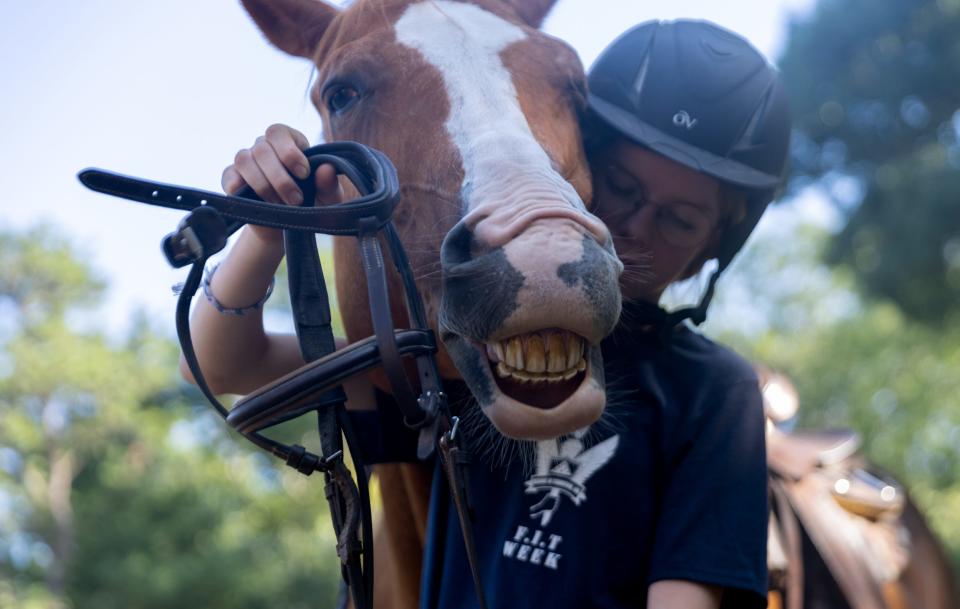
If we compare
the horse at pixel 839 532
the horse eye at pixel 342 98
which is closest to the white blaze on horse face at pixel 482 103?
the horse eye at pixel 342 98

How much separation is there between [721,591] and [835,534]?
1.72 m

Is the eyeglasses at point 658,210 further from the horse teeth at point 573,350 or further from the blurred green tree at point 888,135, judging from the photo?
the blurred green tree at point 888,135

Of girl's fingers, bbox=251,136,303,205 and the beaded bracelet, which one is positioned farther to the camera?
the beaded bracelet

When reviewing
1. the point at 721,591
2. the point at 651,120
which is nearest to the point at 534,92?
the point at 651,120

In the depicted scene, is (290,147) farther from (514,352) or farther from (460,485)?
(460,485)

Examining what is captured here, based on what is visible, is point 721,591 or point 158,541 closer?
point 721,591

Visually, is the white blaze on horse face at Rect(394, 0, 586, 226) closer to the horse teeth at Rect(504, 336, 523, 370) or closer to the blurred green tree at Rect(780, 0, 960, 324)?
the horse teeth at Rect(504, 336, 523, 370)

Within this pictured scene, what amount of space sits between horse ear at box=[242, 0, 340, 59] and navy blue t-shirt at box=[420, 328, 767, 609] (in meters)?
1.13

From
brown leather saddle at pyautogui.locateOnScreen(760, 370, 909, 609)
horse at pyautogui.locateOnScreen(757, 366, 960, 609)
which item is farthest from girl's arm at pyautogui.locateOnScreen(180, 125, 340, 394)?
brown leather saddle at pyautogui.locateOnScreen(760, 370, 909, 609)

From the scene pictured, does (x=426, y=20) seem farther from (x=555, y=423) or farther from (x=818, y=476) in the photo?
(x=818, y=476)

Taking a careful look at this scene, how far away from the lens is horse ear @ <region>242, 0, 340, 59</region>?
229cm

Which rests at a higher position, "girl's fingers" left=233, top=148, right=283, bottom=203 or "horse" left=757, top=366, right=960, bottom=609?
"girl's fingers" left=233, top=148, right=283, bottom=203

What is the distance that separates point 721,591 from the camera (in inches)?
71.8

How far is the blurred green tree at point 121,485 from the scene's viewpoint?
19.0 metres
